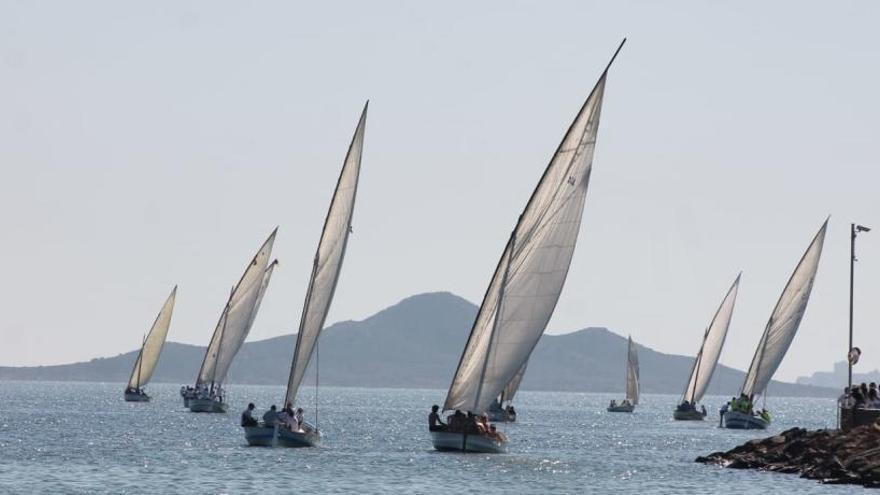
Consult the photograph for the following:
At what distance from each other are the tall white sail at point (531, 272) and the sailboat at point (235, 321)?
52653 mm

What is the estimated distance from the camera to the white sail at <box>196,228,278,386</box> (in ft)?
432

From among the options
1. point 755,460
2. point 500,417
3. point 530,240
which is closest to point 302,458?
point 530,240

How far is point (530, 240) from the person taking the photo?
7438 cm

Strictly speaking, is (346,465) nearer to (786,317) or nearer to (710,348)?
(786,317)

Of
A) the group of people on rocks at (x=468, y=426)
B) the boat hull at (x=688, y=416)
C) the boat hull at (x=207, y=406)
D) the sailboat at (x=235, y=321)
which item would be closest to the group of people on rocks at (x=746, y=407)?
the boat hull at (x=688, y=416)

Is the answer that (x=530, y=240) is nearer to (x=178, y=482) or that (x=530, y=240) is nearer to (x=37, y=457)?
(x=178, y=482)

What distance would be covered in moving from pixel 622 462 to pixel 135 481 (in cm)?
3061

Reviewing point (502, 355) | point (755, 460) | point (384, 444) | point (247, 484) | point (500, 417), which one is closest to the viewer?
point (247, 484)

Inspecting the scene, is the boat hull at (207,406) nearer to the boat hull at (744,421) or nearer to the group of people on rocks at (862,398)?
the boat hull at (744,421)

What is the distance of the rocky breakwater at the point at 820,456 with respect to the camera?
233 ft

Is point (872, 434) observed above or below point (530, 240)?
below

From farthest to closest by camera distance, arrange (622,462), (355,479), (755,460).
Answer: (622,462), (755,460), (355,479)

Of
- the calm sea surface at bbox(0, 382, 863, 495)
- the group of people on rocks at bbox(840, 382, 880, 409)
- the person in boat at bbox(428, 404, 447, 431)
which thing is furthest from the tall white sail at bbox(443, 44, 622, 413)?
the group of people on rocks at bbox(840, 382, 880, 409)

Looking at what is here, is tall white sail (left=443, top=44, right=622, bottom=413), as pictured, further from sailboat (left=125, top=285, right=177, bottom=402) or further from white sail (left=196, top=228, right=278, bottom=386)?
sailboat (left=125, top=285, right=177, bottom=402)
